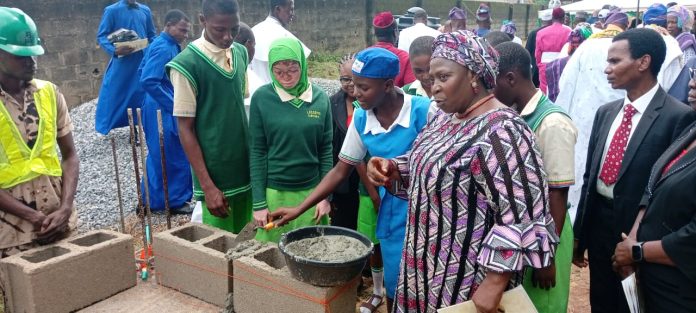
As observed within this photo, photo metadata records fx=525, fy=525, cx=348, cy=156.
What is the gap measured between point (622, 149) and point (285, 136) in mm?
1813

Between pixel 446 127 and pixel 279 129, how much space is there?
1338 millimetres

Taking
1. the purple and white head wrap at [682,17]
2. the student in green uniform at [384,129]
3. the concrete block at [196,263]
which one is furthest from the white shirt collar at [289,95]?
the purple and white head wrap at [682,17]

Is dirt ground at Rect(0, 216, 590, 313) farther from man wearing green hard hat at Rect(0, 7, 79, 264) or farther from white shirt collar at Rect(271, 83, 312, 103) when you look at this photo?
man wearing green hard hat at Rect(0, 7, 79, 264)

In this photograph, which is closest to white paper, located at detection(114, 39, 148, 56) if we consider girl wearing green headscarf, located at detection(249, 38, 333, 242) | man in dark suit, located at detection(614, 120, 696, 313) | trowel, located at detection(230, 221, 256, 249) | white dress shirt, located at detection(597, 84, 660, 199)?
girl wearing green headscarf, located at detection(249, 38, 333, 242)

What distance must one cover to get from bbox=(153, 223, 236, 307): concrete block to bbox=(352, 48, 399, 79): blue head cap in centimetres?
114

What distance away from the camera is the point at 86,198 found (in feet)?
18.8

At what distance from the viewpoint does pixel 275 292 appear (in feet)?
8.00

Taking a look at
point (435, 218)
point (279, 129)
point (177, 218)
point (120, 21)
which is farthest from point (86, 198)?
point (435, 218)

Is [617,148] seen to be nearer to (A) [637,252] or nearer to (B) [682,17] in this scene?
(A) [637,252]

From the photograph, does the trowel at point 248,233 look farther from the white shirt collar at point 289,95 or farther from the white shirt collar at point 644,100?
the white shirt collar at point 644,100

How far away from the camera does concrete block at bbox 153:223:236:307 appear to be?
264 cm

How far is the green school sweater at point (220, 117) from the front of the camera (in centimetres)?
299

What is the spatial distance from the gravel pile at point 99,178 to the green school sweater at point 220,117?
232 cm

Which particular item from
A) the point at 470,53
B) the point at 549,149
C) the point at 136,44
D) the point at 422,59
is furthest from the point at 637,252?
the point at 136,44
